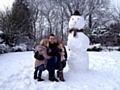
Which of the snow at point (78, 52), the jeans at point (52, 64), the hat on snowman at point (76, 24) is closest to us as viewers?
the jeans at point (52, 64)

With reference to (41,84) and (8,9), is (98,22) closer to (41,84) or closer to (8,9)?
(8,9)

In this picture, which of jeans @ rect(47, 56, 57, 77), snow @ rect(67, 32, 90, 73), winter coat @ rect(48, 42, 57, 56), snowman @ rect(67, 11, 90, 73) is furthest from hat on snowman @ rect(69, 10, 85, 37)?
jeans @ rect(47, 56, 57, 77)

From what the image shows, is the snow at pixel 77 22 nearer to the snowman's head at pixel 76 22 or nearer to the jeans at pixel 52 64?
the snowman's head at pixel 76 22

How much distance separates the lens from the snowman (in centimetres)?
498

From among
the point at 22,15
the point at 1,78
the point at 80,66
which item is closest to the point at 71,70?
the point at 80,66

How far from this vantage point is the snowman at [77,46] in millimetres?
4980

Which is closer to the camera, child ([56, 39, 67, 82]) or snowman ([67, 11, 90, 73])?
child ([56, 39, 67, 82])

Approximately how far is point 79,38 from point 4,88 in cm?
249

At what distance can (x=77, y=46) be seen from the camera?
498cm

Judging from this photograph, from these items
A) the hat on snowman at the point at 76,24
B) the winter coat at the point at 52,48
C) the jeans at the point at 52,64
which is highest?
the hat on snowman at the point at 76,24

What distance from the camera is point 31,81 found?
4281 millimetres

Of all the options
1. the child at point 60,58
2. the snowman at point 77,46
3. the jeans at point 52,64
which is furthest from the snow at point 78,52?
the jeans at point 52,64

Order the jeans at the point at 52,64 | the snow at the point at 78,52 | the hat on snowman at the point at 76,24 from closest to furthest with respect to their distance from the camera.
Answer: the jeans at the point at 52,64
the snow at the point at 78,52
the hat on snowman at the point at 76,24

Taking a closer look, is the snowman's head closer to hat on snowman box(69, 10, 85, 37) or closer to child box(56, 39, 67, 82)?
hat on snowman box(69, 10, 85, 37)
